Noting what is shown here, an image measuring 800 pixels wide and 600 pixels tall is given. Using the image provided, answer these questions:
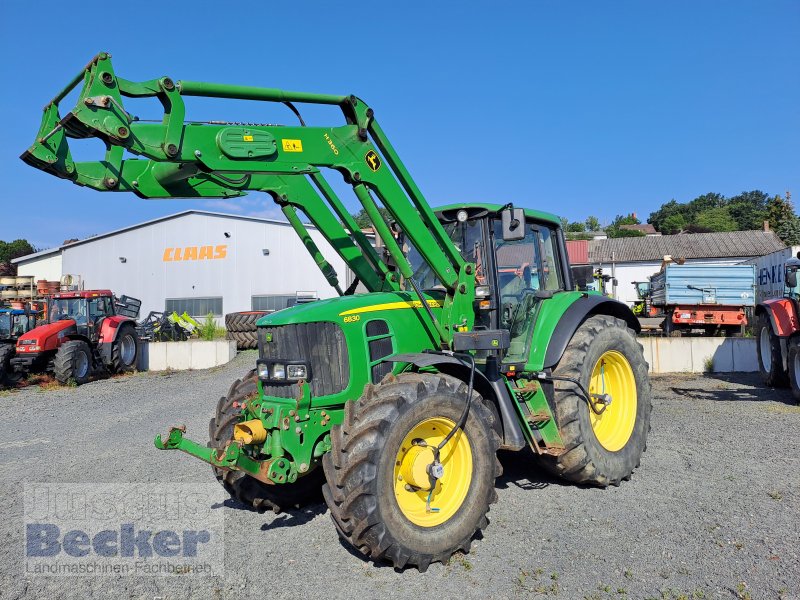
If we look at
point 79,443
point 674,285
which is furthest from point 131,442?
point 674,285

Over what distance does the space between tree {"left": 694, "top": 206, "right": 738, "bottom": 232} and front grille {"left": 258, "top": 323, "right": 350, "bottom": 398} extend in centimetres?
8170

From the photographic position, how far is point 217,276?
28.0 m

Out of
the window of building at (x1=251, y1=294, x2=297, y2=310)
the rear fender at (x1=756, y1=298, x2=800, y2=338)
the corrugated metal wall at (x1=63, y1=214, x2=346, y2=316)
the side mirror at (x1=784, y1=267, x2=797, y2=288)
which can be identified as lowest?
the rear fender at (x1=756, y1=298, x2=800, y2=338)

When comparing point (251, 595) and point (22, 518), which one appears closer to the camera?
point (251, 595)

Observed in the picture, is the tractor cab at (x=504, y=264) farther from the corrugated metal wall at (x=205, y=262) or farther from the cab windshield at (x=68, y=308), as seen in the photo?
the corrugated metal wall at (x=205, y=262)

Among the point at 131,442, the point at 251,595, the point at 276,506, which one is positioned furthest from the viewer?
the point at 131,442

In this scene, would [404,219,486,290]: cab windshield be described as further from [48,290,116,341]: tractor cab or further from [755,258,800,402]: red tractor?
[48,290,116,341]: tractor cab

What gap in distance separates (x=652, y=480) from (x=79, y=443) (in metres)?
7.32

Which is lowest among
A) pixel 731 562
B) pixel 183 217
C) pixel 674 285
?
pixel 731 562

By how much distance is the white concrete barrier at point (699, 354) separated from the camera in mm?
12867

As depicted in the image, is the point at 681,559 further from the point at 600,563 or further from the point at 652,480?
the point at 652,480

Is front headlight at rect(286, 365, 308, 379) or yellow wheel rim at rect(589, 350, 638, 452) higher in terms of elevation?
front headlight at rect(286, 365, 308, 379)

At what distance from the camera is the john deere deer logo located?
449cm

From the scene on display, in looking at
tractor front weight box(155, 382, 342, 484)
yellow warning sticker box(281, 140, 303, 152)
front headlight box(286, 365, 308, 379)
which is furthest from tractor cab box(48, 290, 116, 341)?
yellow warning sticker box(281, 140, 303, 152)
